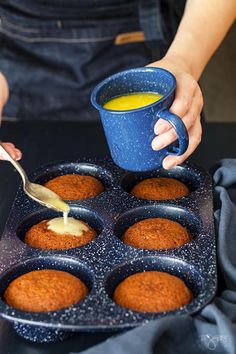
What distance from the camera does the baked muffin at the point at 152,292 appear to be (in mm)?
1030

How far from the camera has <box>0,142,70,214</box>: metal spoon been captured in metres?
1.26

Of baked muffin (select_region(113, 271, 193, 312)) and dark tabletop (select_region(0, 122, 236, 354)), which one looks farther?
dark tabletop (select_region(0, 122, 236, 354))

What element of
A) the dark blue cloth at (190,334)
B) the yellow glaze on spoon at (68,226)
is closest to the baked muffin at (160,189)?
the yellow glaze on spoon at (68,226)

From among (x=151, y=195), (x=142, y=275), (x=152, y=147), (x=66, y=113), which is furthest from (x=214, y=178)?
(x=66, y=113)

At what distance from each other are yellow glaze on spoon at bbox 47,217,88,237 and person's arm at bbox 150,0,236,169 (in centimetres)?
22

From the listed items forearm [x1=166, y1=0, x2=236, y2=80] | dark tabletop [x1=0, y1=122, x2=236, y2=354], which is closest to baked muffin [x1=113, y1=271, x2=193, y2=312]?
dark tabletop [x1=0, y1=122, x2=236, y2=354]

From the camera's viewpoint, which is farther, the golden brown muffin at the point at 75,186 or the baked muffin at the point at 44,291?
the golden brown muffin at the point at 75,186

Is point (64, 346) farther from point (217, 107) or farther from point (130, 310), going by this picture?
point (217, 107)

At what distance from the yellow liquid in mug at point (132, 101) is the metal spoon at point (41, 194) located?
0.64ft

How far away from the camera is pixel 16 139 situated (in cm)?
165

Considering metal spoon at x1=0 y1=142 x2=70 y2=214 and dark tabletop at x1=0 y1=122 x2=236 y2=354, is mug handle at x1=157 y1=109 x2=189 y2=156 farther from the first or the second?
dark tabletop at x1=0 y1=122 x2=236 y2=354

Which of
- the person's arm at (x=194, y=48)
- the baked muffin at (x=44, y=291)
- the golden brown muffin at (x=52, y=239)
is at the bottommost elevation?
the golden brown muffin at (x=52, y=239)

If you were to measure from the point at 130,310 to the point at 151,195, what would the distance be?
1.22 feet

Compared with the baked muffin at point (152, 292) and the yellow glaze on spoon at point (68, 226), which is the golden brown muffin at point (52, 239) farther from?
the baked muffin at point (152, 292)
